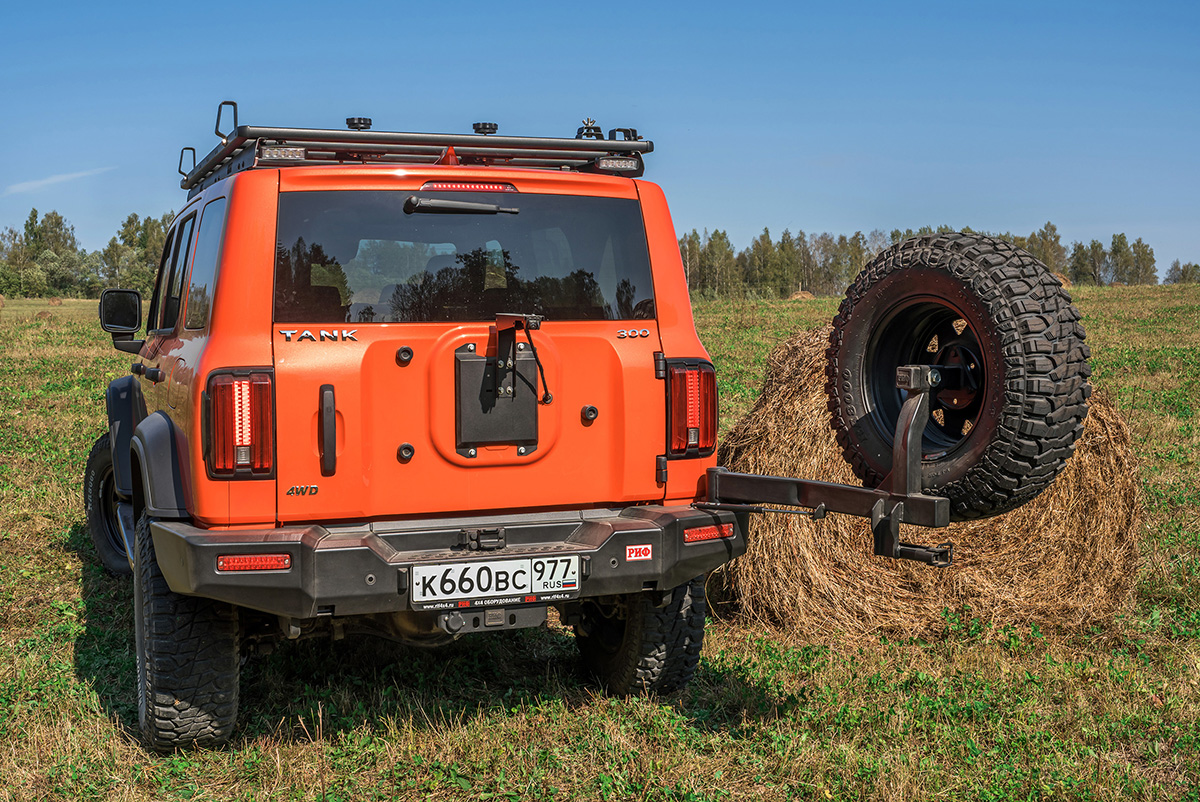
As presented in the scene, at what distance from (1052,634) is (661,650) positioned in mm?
2312

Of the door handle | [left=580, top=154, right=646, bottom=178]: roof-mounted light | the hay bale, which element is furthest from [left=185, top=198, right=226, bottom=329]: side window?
the hay bale

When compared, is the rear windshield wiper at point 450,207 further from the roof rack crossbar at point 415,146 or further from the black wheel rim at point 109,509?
the black wheel rim at point 109,509

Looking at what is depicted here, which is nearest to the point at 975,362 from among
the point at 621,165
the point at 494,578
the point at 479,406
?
the point at 621,165

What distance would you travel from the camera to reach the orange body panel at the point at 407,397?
3.66 metres

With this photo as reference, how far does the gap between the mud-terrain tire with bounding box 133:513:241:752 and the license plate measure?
0.85 m

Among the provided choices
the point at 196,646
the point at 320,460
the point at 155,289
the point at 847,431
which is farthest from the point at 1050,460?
the point at 155,289

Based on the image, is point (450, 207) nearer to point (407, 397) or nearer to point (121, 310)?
point (407, 397)

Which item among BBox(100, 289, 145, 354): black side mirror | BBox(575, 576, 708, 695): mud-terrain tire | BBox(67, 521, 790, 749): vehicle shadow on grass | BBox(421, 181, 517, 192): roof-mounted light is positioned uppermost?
BBox(421, 181, 517, 192): roof-mounted light

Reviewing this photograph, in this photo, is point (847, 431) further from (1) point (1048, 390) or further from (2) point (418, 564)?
(2) point (418, 564)

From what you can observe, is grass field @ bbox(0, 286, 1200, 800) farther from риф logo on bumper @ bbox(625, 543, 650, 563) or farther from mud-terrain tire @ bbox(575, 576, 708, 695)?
риф logo on bumper @ bbox(625, 543, 650, 563)

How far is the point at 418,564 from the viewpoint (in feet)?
12.1

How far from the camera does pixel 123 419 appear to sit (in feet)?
19.1

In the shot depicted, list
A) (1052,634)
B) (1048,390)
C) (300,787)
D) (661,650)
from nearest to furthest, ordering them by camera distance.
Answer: (1048,390) → (300,787) → (661,650) → (1052,634)

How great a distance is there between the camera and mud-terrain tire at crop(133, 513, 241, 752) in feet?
12.9
